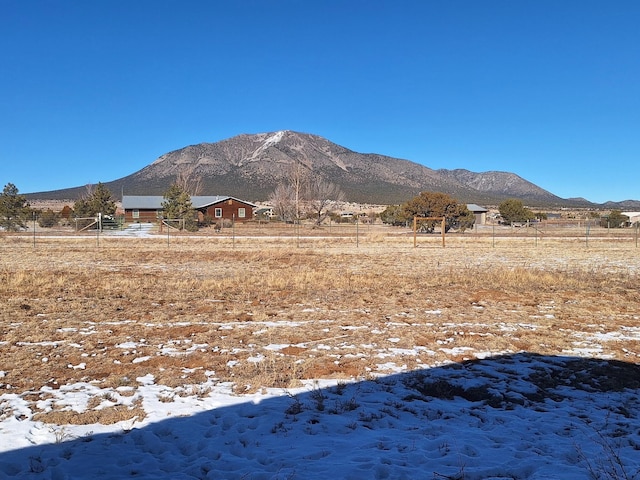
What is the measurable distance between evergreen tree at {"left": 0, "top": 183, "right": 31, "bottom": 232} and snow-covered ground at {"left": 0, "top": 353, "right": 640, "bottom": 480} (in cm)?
4489

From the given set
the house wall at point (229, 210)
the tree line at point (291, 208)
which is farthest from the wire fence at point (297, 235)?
the house wall at point (229, 210)

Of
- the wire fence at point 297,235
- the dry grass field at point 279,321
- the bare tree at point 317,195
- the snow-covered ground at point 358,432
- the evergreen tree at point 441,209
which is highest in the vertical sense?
the bare tree at point 317,195

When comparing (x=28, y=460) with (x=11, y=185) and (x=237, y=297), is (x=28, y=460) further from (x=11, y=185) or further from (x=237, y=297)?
(x=11, y=185)

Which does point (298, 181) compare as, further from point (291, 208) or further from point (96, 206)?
point (96, 206)

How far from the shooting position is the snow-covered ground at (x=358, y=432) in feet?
12.9

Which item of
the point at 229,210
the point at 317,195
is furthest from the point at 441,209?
the point at 229,210

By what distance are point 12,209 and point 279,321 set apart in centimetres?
4477

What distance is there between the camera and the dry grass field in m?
6.57

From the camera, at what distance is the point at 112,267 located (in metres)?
18.5

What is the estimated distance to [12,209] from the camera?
43375 millimetres

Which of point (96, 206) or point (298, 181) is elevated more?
point (298, 181)

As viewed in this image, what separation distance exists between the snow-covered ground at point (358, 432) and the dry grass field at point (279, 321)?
36 cm

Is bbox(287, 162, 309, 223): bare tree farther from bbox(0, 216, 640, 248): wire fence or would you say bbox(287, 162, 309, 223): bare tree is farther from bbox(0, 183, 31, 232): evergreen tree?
bbox(0, 183, 31, 232): evergreen tree

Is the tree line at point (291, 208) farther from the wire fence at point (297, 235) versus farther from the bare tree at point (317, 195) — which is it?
the wire fence at point (297, 235)
